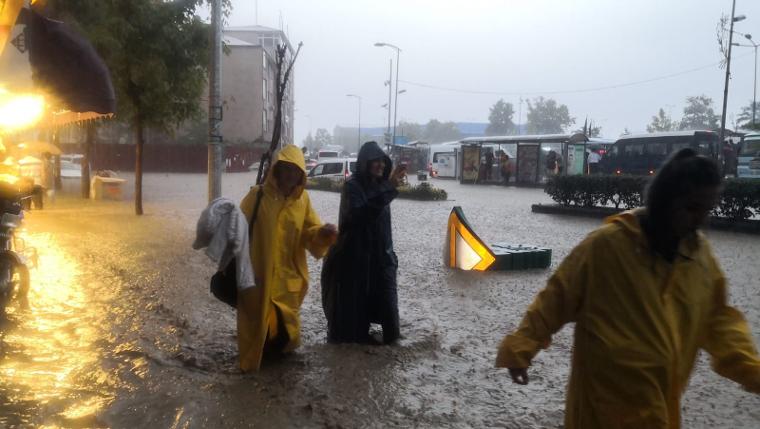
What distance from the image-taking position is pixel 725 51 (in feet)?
89.6

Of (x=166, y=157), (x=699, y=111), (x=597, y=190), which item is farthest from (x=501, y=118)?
(x=597, y=190)

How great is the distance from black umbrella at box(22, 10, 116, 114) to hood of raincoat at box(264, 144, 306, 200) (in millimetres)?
1153

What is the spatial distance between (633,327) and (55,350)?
465 centimetres

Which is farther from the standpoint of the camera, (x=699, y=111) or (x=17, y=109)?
(x=699, y=111)

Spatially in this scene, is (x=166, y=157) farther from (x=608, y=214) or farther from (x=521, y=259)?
(x=521, y=259)

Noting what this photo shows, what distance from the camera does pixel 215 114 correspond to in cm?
1219

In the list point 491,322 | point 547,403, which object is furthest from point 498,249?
point 547,403

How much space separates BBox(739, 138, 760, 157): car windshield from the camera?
26.9 meters

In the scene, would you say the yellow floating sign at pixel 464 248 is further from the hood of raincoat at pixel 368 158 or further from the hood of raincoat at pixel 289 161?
the hood of raincoat at pixel 289 161

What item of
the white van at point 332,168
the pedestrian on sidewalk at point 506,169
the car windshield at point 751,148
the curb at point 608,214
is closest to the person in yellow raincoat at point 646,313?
the curb at point 608,214

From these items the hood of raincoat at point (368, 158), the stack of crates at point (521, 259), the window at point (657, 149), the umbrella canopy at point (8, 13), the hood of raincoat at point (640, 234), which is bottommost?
the stack of crates at point (521, 259)

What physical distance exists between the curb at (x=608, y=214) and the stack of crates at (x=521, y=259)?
5.58 metres

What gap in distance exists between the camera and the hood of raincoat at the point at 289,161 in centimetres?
492

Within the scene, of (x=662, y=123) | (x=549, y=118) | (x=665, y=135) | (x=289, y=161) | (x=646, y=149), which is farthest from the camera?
(x=549, y=118)
